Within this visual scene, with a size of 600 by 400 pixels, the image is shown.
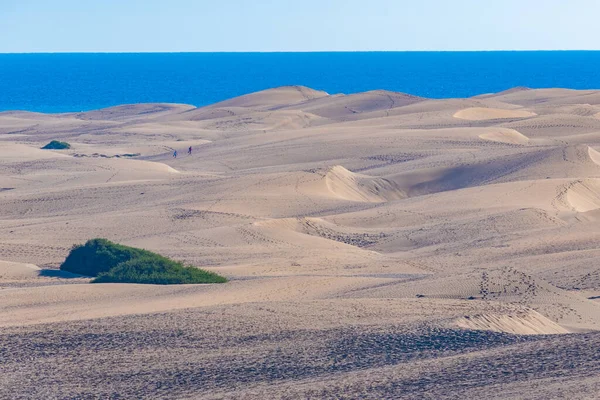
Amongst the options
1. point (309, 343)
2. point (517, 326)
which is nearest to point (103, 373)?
point (309, 343)

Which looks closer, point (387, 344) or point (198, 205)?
point (387, 344)

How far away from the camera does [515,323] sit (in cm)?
1401

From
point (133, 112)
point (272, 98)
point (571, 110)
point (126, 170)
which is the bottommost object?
point (126, 170)

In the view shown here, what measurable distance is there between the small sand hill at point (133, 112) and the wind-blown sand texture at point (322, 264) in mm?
26764

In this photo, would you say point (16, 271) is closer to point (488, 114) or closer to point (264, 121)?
point (488, 114)

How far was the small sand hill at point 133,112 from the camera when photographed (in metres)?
76.6

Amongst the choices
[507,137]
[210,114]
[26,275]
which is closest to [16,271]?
[26,275]

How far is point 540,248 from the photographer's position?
22.1m

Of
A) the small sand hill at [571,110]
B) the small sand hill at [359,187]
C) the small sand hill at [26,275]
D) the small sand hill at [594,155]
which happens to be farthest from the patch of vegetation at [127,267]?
the small sand hill at [571,110]

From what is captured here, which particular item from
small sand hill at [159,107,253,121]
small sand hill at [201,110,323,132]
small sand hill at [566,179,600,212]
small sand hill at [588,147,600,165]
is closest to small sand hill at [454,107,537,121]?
small sand hill at [201,110,323,132]

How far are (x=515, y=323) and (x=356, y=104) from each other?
5418 centimetres

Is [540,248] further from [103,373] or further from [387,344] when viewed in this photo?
[103,373]

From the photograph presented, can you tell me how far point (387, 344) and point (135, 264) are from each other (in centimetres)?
761

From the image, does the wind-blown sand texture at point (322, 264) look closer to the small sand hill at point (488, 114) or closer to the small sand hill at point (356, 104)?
the small sand hill at point (488, 114)
